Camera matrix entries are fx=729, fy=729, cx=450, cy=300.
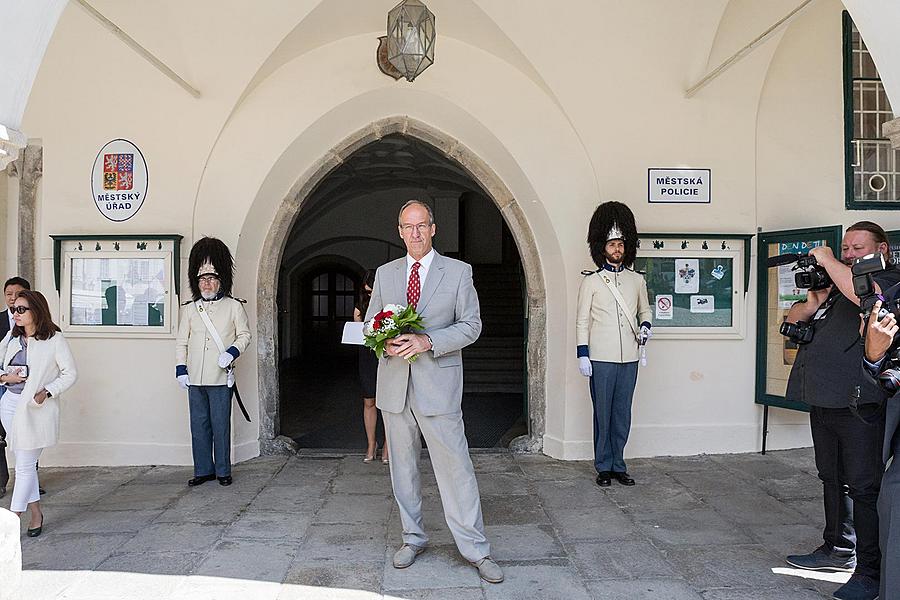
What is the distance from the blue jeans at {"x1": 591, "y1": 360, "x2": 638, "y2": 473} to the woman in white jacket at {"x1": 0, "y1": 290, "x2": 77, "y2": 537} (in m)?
3.59

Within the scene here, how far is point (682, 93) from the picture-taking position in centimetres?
627

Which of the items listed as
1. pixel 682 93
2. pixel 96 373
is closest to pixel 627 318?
pixel 682 93

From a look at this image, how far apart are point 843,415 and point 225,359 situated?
405 cm

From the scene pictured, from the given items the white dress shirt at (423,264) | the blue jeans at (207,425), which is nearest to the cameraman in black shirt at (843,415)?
the white dress shirt at (423,264)

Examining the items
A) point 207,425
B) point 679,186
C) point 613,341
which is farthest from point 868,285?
point 207,425

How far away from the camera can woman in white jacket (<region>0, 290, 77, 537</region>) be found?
430 cm

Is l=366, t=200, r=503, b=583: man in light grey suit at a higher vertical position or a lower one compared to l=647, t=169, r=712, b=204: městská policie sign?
lower

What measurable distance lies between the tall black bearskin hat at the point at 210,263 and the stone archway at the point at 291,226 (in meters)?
0.83

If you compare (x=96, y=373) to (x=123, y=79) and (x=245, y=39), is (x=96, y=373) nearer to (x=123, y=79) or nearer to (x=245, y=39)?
(x=123, y=79)

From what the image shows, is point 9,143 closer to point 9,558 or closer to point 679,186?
point 9,558

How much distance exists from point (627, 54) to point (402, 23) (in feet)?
7.31

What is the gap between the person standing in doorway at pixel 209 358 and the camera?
5504 millimetres

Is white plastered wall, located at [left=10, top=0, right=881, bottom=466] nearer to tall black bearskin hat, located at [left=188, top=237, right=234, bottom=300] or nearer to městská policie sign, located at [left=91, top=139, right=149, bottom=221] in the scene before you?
městská policie sign, located at [left=91, top=139, right=149, bottom=221]

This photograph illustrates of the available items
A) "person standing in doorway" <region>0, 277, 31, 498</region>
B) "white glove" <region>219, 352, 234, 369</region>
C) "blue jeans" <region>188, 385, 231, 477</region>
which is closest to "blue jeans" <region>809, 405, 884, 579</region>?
"white glove" <region>219, 352, 234, 369</region>
